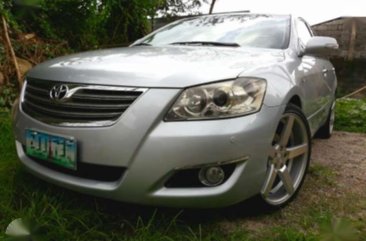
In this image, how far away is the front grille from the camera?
1.64 meters

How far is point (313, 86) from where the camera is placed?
8.84 feet

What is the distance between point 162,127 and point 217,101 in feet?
0.87

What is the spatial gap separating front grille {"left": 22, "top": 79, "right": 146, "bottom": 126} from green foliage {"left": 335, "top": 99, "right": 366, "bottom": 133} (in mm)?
3774

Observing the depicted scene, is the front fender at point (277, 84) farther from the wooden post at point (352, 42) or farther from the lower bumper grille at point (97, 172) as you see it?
the wooden post at point (352, 42)

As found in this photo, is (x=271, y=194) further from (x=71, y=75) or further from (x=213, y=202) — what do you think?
(x=71, y=75)

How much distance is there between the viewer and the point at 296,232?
178 cm

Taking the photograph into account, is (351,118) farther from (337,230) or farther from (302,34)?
(337,230)

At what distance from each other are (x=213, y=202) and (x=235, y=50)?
40.6 inches

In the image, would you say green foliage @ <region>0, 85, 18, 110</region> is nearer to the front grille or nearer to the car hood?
the car hood

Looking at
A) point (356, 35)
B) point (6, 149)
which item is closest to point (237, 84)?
point (6, 149)

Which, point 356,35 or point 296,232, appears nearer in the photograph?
point 296,232

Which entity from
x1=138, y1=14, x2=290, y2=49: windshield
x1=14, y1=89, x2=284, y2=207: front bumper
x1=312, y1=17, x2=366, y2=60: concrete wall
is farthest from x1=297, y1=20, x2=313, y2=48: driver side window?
x1=312, y1=17, x2=366, y2=60: concrete wall

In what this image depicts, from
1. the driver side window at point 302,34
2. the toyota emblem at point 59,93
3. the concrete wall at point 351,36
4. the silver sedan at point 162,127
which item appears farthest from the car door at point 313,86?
the concrete wall at point 351,36

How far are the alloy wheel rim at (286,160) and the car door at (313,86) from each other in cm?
28
